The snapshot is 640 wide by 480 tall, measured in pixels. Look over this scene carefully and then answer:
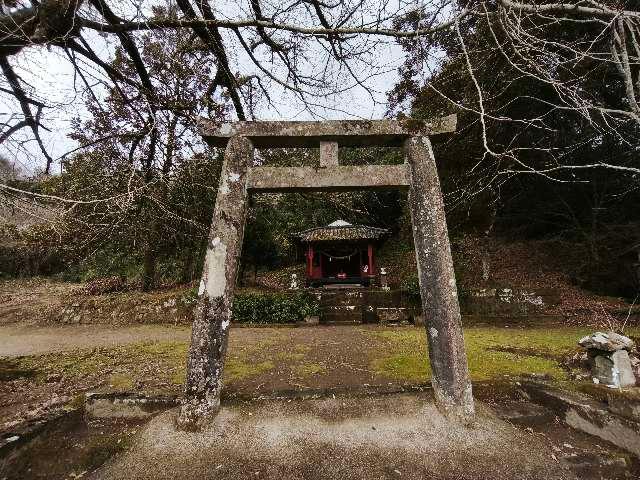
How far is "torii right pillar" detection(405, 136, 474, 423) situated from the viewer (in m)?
2.89

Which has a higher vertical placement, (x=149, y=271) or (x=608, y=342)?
(x=149, y=271)

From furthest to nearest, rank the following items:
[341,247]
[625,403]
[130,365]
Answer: [341,247] → [130,365] → [625,403]

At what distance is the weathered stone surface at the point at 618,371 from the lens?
3.53 meters

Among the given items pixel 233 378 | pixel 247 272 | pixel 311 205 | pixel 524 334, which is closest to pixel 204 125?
pixel 233 378

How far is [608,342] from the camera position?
11.7ft

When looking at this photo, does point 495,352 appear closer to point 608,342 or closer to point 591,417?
point 608,342

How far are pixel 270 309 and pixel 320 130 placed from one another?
29.6 feet

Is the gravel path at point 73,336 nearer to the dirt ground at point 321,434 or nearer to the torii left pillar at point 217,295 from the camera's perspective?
the dirt ground at point 321,434

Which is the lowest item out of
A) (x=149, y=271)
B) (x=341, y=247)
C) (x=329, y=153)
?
(x=149, y=271)

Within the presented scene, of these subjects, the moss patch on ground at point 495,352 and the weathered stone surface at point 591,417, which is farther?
the moss patch on ground at point 495,352

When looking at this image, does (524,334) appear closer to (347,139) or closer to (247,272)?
(347,139)

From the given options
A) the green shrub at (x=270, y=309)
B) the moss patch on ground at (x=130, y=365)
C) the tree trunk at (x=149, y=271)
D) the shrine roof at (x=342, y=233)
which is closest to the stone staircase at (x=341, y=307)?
the green shrub at (x=270, y=309)

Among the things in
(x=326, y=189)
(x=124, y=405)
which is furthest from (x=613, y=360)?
(x=124, y=405)

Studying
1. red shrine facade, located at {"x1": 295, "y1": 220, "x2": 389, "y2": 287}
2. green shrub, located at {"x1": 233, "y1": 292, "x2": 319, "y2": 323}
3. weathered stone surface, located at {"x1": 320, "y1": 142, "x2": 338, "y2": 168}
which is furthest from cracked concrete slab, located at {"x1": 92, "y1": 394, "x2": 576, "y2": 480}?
red shrine facade, located at {"x1": 295, "y1": 220, "x2": 389, "y2": 287}
